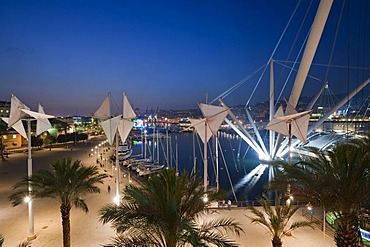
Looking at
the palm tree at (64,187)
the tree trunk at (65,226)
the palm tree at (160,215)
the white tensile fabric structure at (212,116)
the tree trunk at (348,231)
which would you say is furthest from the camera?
the white tensile fabric structure at (212,116)

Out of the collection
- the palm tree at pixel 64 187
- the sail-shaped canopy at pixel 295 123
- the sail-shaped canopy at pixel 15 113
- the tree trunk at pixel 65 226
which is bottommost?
the tree trunk at pixel 65 226

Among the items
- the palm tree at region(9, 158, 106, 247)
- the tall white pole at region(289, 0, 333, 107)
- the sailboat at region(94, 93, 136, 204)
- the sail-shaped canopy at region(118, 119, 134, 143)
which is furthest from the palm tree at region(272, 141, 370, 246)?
the tall white pole at region(289, 0, 333, 107)

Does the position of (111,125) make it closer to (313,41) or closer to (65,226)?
(65,226)

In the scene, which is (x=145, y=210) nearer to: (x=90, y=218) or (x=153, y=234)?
(x=153, y=234)

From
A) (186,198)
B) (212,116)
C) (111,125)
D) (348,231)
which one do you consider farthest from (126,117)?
(348,231)

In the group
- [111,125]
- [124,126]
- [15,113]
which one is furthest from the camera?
[124,126]

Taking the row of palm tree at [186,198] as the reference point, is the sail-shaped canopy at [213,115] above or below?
above

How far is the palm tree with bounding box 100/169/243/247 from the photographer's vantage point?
5664 mm

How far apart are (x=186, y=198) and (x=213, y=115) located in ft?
24.3

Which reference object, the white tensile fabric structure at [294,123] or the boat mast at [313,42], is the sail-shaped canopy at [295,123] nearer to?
the white tensile fabric structure at [294,123]

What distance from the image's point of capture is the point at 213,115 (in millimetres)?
13570

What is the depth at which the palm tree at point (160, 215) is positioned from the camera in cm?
566

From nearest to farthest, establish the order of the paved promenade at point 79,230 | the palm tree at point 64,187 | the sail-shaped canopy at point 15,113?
the palm tree at point 64,187
the paved promenade at point 79,230
the sail-shaped canopy at point 15,113

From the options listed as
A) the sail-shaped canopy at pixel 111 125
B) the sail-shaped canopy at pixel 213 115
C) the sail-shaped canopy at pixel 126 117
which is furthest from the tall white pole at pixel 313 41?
the sail-shaped canopy at pixel 111 125
